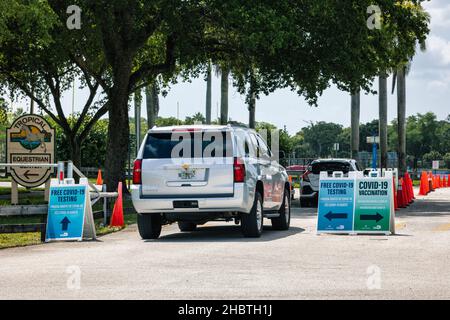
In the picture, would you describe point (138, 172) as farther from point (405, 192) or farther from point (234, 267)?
point (405, 192)

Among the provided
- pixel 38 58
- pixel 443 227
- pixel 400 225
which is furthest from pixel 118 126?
pixel 443 227

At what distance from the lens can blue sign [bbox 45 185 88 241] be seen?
55.8 feet

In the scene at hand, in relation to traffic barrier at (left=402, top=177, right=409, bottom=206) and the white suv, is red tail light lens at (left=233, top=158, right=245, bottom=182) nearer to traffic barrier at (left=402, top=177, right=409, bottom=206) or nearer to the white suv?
the white suv

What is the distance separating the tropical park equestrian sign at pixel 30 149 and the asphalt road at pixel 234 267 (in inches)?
481

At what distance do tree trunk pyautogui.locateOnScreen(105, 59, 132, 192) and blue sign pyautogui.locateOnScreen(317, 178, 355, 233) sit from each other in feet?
57.2

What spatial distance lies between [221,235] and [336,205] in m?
2.27

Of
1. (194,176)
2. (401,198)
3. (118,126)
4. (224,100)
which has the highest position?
(224,100)

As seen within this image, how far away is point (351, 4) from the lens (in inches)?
1312

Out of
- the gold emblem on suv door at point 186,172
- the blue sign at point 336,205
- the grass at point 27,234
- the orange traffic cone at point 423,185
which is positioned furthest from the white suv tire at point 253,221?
the orange traffic cone at point 423,185

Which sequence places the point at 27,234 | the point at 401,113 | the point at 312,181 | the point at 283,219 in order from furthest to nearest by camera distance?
the point at 401,113 < the point at 312,181 < the point at 283,219 < the point at 27,234

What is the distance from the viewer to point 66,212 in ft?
56.0

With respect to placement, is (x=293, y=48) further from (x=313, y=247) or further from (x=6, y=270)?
(x=6, y=270)
